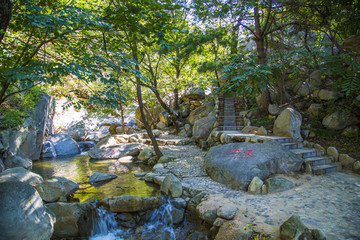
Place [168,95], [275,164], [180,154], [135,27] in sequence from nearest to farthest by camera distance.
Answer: [135,27] < [275,164] < [180,154] < [168,95]

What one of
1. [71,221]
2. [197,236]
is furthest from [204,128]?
[71,221]

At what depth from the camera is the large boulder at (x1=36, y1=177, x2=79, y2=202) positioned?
4.42 metres

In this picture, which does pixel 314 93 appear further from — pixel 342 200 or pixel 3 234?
pixel 3 234

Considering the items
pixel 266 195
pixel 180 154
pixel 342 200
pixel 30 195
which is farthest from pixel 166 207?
pixel 180 154

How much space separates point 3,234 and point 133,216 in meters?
2.16

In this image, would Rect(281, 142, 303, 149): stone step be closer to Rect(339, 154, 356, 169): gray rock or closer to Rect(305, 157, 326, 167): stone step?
Rect(305, 157, 326, 167): stone step

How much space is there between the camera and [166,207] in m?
4.23

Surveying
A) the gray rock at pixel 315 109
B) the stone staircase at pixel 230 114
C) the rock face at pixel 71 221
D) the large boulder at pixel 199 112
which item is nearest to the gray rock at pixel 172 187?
the rock face at pixel 71 221

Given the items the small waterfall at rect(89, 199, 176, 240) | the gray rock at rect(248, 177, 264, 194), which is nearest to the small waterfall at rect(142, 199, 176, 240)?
the small waterfall at rect(89, 199, 176, 240)

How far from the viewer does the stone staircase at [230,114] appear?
8867 mm

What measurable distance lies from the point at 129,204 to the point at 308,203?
332cm

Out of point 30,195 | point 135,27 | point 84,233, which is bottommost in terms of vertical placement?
point 84,233

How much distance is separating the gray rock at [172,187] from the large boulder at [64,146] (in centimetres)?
837

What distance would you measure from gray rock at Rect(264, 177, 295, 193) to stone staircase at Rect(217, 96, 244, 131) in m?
4.39
